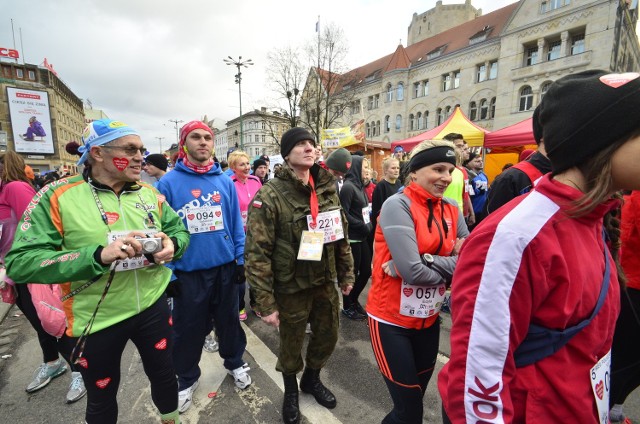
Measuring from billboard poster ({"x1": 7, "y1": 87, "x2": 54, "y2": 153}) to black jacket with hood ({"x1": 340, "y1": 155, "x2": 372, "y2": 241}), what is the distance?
2190 inches

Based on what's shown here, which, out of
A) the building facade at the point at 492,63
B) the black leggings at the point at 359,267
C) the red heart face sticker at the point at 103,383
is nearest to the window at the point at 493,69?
the building facade at the point at 492,63

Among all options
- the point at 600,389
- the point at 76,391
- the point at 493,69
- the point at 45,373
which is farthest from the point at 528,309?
the point at 493,69

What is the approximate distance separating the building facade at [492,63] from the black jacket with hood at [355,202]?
55.6ft

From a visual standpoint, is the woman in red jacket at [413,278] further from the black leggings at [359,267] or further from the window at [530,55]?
the window at [530,55]

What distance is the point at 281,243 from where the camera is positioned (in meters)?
2.18

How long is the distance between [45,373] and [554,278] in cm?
395

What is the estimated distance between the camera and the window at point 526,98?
968 inches

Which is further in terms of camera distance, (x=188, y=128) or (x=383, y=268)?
(x=188, y=128)

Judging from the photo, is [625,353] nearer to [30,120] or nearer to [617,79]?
[617,79]

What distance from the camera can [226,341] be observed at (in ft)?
8.91

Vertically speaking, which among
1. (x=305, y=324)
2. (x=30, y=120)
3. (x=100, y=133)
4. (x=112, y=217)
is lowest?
(x=305, y=324)

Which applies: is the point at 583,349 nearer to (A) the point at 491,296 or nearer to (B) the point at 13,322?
(A) the point at 491,296

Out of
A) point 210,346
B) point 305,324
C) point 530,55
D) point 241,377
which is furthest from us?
point 530,55

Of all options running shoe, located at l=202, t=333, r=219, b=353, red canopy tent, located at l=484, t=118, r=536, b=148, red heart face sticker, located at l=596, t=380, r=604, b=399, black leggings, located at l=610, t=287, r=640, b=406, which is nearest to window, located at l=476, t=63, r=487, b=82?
red canopy tent, located at l=484, t=118, r=536, b=148
